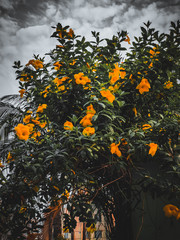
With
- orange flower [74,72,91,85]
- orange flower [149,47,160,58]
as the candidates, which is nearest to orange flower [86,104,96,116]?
orange flower [74,72,91,85]

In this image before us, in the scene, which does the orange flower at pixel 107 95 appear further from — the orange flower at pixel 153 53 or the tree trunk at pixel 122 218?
the tree trunk at pixel 122 218

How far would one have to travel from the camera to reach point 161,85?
131cm

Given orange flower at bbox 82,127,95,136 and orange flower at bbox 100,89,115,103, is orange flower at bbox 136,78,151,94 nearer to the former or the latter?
orange flower at bbox 100,89,115,103

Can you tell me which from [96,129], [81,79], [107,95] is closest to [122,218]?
[96,129]

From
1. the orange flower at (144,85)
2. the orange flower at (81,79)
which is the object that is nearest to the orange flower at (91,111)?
the orange flower at (81,79)

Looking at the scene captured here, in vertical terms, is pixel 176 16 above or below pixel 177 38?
above

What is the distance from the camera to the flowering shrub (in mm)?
1061

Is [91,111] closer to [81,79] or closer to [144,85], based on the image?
[81,79]

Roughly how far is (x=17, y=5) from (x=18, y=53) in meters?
0.52

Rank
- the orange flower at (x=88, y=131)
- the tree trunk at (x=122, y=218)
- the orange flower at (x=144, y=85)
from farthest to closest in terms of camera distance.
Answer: the tree trunk at (x=122, y=218), the orange flower at (x=144, y=85), the orange flower at (x=88, y=131)

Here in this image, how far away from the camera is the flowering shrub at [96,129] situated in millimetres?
1061

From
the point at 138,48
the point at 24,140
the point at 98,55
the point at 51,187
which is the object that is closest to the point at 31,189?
the point at 51,187

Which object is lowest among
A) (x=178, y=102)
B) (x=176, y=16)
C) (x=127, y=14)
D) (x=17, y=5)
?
(x=178, y=102)

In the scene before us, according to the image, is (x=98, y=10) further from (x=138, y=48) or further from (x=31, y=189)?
(x=31, y=189)
